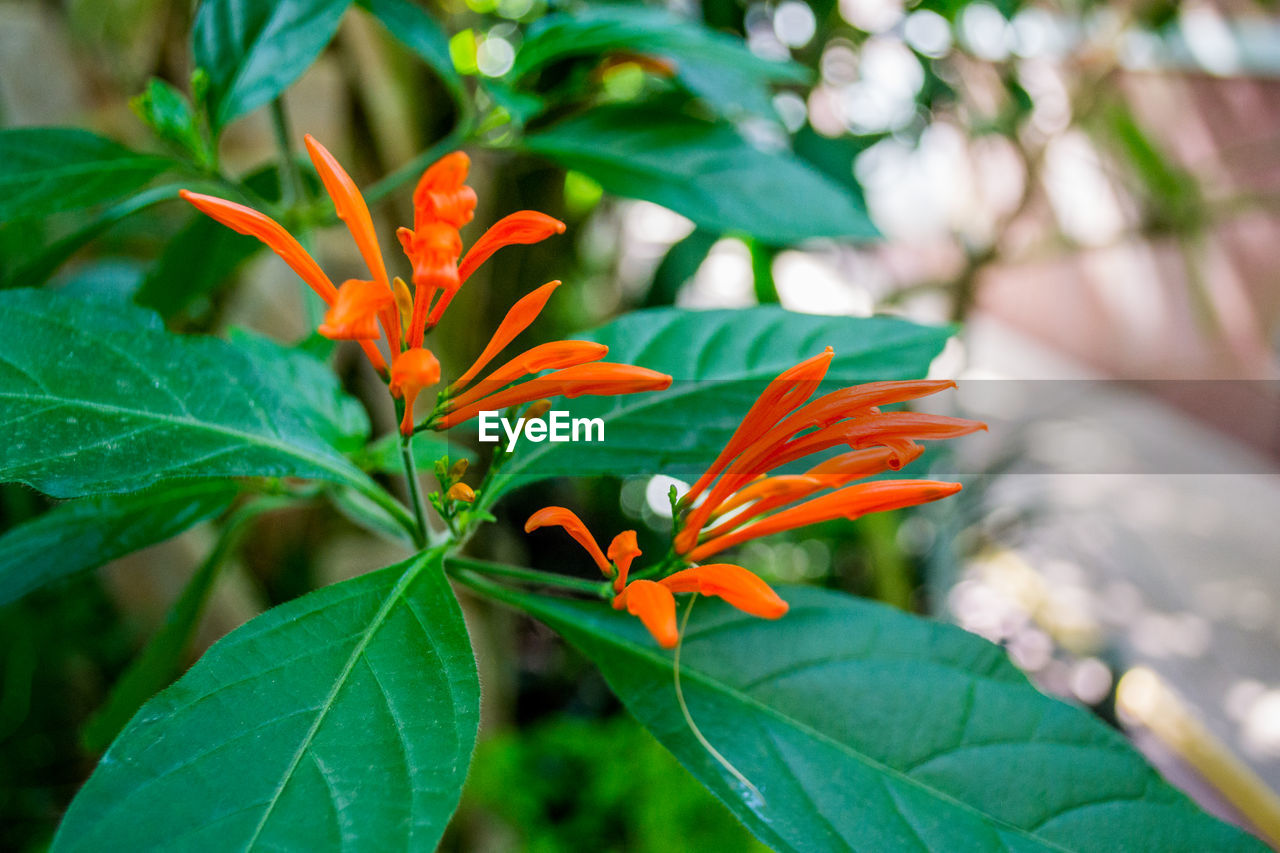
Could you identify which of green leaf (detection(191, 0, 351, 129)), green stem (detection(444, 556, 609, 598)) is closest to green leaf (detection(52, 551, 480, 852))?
green stem (detection(444, 556, 609, 598))

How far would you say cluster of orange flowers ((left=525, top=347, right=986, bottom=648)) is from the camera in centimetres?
26

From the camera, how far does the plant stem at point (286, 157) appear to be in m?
0.47

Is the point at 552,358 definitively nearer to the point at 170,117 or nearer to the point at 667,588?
the point at 667,588

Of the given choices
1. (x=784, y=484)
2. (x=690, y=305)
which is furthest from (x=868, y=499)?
(x=690, y=305)

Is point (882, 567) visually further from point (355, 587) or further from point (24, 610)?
point (24, 610)

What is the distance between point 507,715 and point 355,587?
1.13m

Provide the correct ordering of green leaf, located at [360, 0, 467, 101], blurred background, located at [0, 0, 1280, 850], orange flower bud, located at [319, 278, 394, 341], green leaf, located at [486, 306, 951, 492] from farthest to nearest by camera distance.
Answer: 1. blurred background, located at [0, 0, 1280, 850]
2. green leaf, located at [360, 0, 467, 101]
3. green leaf, located at [486, 306, 951, 492]
4. orange flower bud, located at [319, 278, 394, 341]

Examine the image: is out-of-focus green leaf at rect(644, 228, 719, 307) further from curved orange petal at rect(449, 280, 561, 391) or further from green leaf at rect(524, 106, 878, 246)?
curved orange petal at rect(449, 280, 561, 391)

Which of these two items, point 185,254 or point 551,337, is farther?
point 551,337

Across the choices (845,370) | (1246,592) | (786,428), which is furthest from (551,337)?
(1246,592)

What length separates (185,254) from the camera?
50 centimetres

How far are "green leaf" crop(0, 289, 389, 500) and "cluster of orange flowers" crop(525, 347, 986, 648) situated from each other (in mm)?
135

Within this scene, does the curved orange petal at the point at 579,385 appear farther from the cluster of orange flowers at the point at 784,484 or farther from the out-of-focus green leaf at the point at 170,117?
the out-of-focus green leaf at the point at 170,117

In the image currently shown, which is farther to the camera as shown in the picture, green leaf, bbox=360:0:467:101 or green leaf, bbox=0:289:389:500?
green leaf, bbox=360:0:467:101
